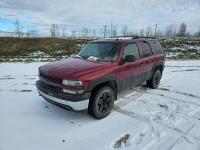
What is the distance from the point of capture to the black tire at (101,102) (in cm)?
439

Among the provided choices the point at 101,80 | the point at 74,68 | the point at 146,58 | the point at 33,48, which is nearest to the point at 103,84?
the point at 101,80

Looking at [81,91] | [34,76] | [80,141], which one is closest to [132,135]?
[80,141]

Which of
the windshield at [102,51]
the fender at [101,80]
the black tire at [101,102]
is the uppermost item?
the windshield at [102,51]

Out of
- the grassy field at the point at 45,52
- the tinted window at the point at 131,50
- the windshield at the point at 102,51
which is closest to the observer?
the windshield at the point at 102,51

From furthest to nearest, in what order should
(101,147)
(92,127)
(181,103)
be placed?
(181,103) < (92,127) < (101,147)

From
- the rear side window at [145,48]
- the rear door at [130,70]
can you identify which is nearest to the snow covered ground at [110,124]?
the rear door at [130,70]

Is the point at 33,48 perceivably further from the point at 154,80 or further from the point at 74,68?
the point at 74,68

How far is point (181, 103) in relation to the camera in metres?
5.60

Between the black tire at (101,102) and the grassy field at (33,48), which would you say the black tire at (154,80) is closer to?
the black tire at (101,102)

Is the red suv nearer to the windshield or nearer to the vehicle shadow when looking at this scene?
the windshield

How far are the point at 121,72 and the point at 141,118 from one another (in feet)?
4.00

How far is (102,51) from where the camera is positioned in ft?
17.5

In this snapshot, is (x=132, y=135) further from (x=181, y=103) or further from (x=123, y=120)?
(x=181, y=103)

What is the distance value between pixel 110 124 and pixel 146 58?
8.77 feet
